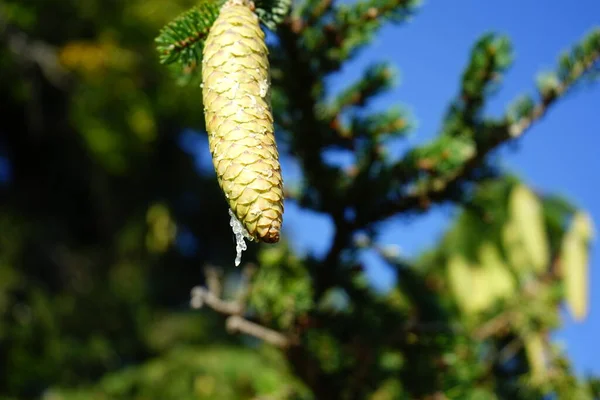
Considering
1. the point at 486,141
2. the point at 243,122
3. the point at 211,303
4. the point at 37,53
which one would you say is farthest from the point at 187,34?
the point at 37,53

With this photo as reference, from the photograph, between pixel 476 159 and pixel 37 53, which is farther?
pixel 37 53

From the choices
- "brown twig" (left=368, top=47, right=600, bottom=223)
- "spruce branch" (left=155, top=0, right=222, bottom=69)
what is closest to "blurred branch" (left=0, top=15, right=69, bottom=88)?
"brown twig" (left=368, top=47, right=600, bottom=223)

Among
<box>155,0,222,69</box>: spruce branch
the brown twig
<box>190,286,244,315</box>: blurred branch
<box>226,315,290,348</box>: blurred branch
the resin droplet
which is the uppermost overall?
the brown twig

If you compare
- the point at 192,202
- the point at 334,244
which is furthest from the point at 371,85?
the point at 192,202

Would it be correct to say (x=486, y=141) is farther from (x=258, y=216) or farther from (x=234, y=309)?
(x=258, y=216)

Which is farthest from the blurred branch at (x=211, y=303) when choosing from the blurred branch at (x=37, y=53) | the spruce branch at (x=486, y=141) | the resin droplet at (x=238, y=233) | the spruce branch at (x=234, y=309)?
the blurred branch at (x=37, y=53)

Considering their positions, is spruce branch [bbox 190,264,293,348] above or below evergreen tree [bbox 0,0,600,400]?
below

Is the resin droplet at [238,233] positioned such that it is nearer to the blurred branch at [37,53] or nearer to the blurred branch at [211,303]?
the blurred branch at [211,303]

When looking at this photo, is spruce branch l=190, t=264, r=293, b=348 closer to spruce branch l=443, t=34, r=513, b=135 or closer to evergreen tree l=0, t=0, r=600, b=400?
evergreen tree l=0, t=0, r=600, b=400
